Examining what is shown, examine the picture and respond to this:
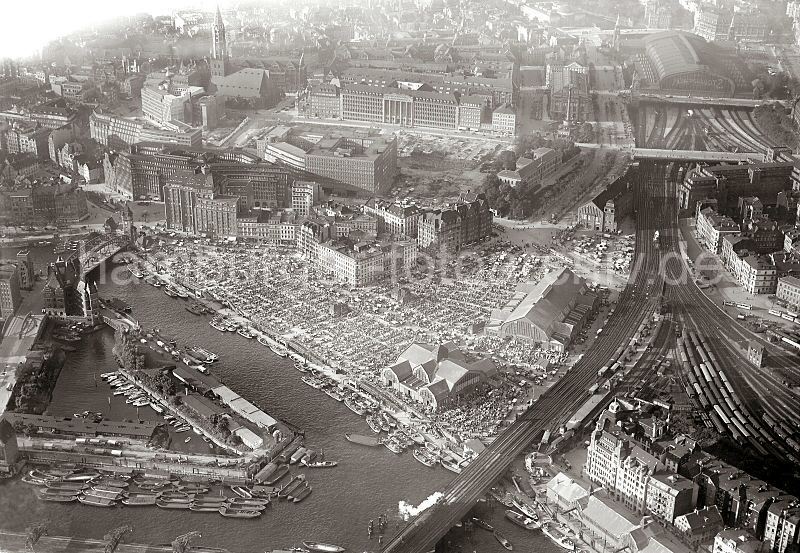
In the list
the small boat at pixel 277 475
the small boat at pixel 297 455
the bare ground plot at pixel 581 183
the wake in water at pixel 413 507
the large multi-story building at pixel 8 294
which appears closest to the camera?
the wake in water at pixel 413 507

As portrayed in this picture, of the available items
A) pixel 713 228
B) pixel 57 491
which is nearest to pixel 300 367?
pixel 57 491

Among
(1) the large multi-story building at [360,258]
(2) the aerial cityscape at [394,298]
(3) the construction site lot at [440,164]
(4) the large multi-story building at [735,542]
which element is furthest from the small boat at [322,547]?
(3) the construction site lot at [440,164]

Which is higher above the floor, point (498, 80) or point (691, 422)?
point (498, 80)

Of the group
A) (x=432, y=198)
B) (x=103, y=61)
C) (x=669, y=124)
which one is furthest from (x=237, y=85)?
(x=669, y=124)

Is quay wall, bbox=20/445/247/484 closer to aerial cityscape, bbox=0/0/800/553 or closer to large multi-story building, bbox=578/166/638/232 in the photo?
aerial cityscape, bbox=0/0/800/553

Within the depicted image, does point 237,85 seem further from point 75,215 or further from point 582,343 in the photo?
point 582,343

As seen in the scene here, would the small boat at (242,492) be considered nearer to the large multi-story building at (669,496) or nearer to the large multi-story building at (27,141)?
the large multi-story building at (669,496)
